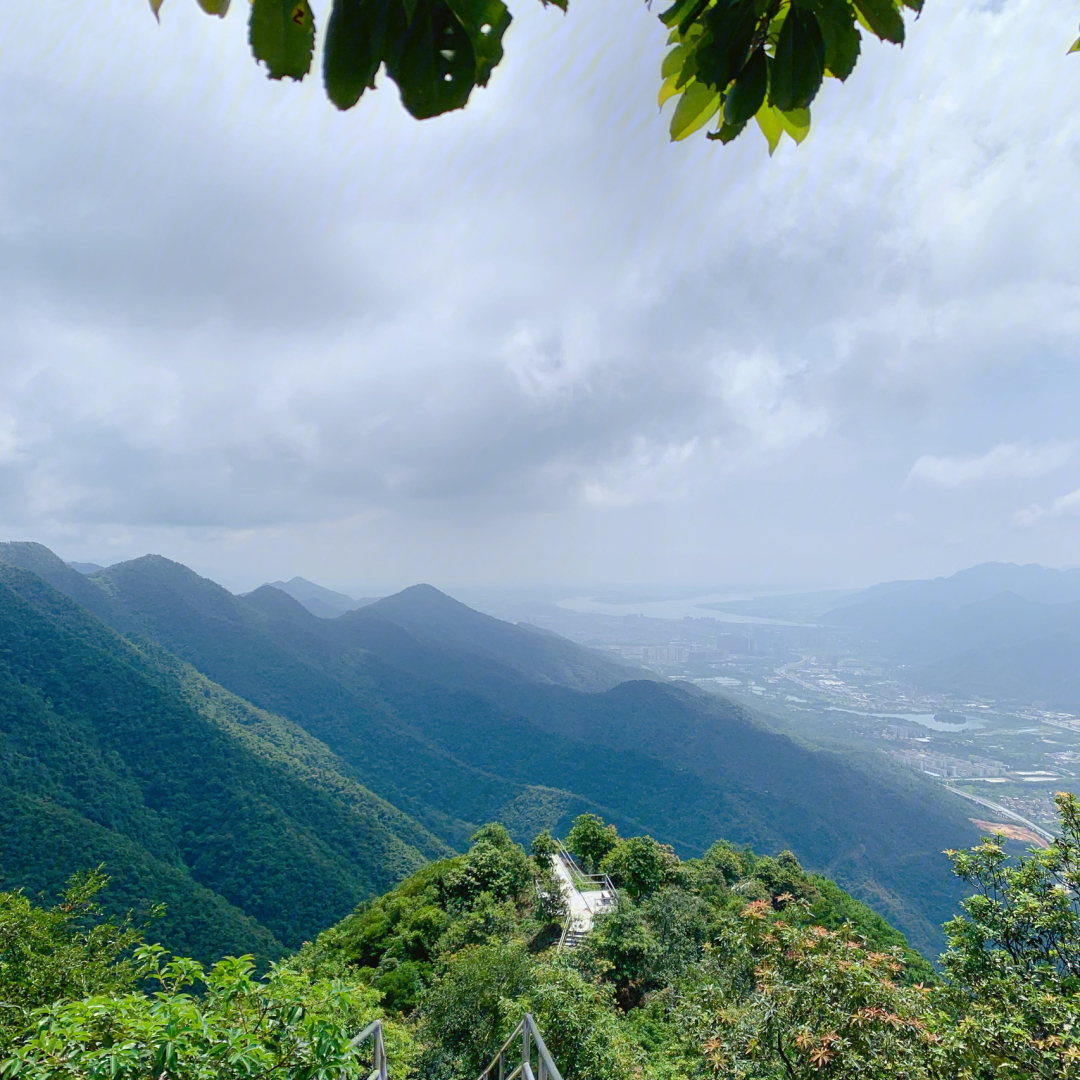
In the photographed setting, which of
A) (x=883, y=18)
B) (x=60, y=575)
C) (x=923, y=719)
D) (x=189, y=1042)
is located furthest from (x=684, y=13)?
(x=923, y=719)

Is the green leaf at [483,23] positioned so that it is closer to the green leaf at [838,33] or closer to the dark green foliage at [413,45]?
the dark green foliage at [413,45]

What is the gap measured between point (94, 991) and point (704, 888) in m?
21.3

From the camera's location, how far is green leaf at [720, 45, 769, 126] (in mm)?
825

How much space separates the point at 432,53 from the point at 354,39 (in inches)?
3.8

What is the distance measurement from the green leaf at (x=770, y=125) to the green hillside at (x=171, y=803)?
43.2m

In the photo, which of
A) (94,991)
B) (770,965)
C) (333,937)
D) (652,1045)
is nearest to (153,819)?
(333,937)

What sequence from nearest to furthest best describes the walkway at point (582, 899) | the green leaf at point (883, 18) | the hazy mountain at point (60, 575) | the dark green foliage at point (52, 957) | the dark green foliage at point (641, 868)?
the green leaf at point (883, 18) < the dark green foliage at point (52, 957) < the walkway at point (582, 899) < the dark green foliage at point (641, 868) < the hazy mountain at point (60, 575)

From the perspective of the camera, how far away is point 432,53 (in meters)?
0.69

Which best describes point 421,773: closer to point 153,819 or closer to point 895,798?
point 153,819

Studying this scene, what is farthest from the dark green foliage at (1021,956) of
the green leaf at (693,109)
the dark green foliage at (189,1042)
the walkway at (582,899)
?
the walkway at (582,899)

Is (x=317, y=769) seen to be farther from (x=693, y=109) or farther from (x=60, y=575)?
(x=60, y=575)

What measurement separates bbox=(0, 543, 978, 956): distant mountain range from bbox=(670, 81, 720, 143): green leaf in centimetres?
4464

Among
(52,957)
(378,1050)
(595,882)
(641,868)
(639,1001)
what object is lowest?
(595,882)

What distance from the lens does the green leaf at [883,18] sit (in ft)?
2.54
